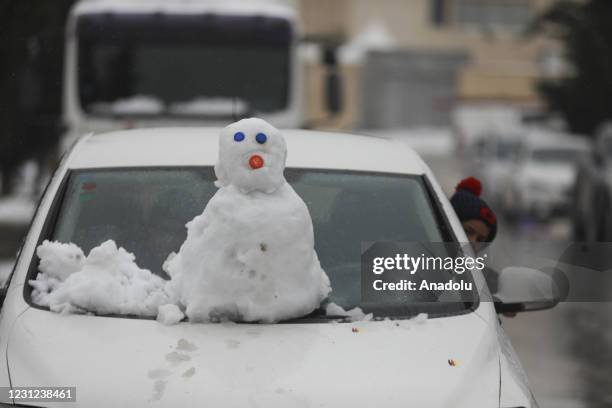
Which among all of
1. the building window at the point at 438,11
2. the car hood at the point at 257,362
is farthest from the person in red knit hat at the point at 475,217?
the building window at the point at 438,11

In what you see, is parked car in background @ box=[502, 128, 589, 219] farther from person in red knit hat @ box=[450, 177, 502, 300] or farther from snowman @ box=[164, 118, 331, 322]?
snowman @ box=[164, 118, 331, 322]

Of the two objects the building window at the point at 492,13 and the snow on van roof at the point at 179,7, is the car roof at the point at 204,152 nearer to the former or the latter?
the snow on van roof at the point at 179,7

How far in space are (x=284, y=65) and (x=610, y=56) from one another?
672 inches

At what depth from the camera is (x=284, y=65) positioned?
14.5 m

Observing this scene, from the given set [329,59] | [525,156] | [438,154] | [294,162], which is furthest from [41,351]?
[438,154]

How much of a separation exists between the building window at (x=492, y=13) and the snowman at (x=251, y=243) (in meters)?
76.5

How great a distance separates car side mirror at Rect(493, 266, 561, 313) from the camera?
5145 millimetres

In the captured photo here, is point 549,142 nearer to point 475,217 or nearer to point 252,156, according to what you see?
point 475,217

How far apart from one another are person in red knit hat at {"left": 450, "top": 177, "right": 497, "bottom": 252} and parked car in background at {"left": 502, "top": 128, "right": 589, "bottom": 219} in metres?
18.3

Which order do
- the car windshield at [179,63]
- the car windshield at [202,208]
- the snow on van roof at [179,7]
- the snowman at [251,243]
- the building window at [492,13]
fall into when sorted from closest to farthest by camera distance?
the snowman at [251,243]
the car windshield at [202,208]
the car windshield at [179,63]
the snow on van roof at [179,7]
the building window at [492,13]

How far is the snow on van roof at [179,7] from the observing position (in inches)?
575

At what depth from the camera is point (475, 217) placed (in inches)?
245

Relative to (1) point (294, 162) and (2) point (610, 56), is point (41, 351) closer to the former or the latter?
(1) point (294, 162)

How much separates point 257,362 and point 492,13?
254 feet
